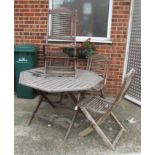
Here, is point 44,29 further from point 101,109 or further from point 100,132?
point 100,132

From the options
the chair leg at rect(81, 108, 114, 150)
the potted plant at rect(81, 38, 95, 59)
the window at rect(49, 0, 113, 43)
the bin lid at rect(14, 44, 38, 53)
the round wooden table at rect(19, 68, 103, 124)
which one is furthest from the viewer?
the window at rect(49, 0, 113, 43)

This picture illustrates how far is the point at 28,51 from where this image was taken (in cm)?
407

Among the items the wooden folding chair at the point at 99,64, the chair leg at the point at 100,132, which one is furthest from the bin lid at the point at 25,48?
the chair leg at the point at 100,132

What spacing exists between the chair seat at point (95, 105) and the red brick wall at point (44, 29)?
1.45m

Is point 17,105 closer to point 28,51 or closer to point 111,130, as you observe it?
point 28,51

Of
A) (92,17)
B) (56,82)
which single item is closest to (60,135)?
(56,82)

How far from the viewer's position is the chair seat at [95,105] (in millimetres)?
2842

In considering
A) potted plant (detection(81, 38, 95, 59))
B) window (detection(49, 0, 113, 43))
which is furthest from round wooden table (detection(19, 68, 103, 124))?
window (detection(49, 0, 113, 43))

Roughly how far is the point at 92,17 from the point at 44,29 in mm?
982

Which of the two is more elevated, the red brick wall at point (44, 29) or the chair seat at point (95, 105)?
the red brick wall at point (44, 29)

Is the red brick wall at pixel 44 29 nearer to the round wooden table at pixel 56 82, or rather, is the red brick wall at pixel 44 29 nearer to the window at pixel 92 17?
the window at pixel 92 17

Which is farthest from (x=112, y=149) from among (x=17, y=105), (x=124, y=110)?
(x=17, y=105)

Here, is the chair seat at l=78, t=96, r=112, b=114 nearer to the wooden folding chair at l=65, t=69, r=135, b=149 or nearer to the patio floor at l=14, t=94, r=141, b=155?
the wooden folding chair at l=65, t=69, r=135, b=149

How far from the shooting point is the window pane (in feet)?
14.5
